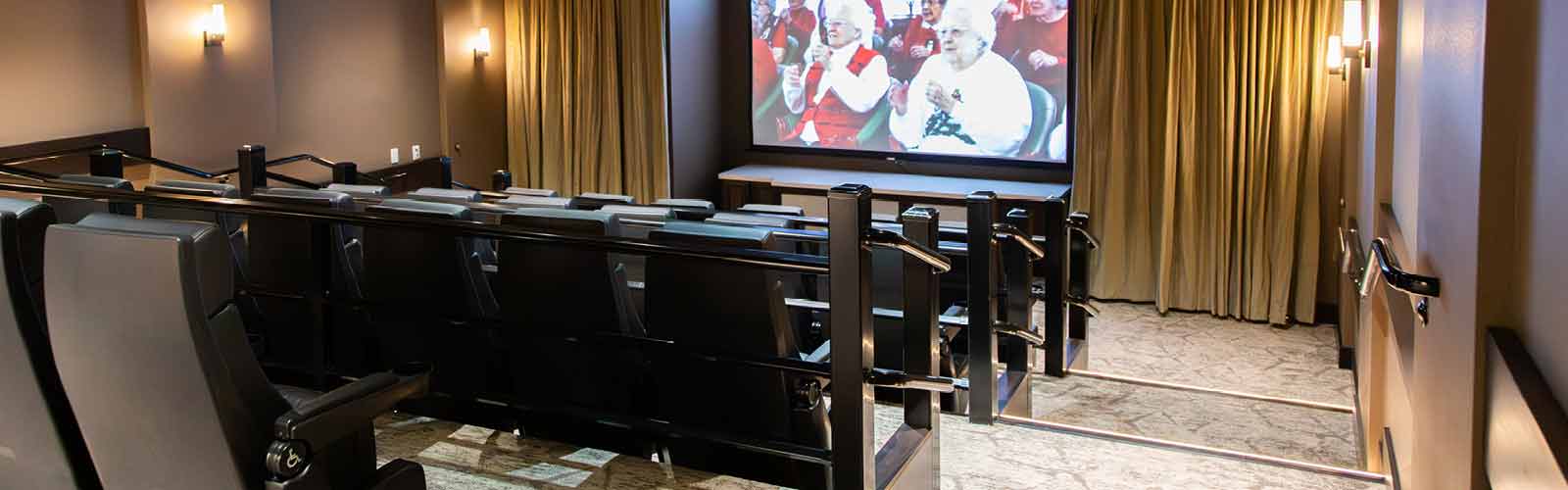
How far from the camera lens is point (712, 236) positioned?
2939 mm

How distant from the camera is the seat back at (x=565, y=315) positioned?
328 centimetres

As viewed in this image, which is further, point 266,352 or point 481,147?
point 481,147

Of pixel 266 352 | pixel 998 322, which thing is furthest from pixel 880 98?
pixel 266 352

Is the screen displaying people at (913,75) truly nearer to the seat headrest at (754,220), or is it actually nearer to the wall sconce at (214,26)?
the wall sconce at (214,26)

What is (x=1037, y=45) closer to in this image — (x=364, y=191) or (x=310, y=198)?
(x=364, y=191)

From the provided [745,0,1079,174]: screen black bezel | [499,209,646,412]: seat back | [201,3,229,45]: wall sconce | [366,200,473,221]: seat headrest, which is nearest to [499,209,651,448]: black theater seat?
[499,209,646,412]: seat back

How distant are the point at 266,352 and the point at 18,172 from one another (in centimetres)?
165

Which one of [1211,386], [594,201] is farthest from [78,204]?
[1211,386]

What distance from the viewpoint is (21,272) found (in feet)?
8.13

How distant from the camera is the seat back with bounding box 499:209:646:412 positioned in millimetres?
3275

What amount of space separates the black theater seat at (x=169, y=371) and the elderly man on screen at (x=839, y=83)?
21.4 feet

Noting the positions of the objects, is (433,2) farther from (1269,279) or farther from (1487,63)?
(1487,63)

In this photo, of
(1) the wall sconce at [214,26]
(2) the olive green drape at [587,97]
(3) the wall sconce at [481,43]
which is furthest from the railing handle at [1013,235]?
(3) the wall sconce at [481,43]

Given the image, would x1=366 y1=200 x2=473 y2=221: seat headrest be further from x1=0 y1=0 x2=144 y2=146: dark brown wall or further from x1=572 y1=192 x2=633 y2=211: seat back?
x1=0 y1=0 x2=144 y2=146: dark brown wall
